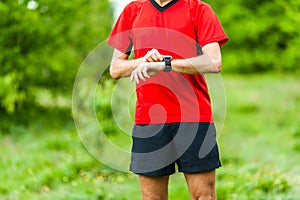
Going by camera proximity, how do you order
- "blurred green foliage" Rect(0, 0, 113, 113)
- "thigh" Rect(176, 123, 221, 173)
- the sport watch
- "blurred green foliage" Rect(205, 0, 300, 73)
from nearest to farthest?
the sport watch < "thigh" Rect(176, 123, 221, 173) < "blurred green foliage" Rect(0, 0, 113, 113) < "blurred green foliage" Rect(205, 0, 300, 73)

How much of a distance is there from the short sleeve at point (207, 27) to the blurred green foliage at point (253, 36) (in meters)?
16.5

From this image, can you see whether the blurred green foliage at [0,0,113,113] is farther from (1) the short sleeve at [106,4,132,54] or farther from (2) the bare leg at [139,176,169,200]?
(2) the bare leg at [139,176,169,200]

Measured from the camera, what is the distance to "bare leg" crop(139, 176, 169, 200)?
312cm

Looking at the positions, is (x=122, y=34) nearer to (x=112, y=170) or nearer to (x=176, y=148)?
(x=176, y=148)

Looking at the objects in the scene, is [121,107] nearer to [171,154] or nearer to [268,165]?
[268,165]

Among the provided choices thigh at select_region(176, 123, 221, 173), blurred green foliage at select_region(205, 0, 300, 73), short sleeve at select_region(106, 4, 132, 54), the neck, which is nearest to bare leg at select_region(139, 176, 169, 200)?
thigh at select_region(176, 123, 221, 173)

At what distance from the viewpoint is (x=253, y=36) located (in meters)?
20.9

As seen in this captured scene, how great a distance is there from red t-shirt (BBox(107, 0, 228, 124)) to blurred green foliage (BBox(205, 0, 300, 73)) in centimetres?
1650

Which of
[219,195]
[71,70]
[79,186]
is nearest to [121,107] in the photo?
[79,186]

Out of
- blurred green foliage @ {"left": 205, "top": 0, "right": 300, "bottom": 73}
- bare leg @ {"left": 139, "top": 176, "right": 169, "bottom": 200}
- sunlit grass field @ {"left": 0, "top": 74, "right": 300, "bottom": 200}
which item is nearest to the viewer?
bare leg @ {"left": 139, "top": 176, "right": 169, "bottom": 200}

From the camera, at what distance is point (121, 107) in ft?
22.6

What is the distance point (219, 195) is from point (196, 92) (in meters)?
2.48

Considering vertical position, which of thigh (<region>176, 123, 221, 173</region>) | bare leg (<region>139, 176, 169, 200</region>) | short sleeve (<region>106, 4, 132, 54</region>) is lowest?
bare leg (<region>139, 176, 169, 200</region>)

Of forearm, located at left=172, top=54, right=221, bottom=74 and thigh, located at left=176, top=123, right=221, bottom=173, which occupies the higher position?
forearm, located at left=172, top=54, right=221, bottom=74
